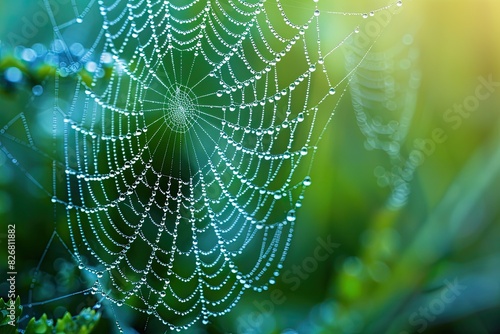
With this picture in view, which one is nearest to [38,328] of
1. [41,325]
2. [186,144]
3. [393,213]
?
[41,325]

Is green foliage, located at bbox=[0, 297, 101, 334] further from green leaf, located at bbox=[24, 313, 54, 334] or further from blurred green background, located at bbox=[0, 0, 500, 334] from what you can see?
blurred green background, located at bbox=[0, 0, 500, 334]

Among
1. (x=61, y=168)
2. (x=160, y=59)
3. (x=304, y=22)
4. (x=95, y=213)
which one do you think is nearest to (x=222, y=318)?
(x=95, y=213)

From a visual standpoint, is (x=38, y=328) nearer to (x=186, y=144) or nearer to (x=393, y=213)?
(x=186, y=144)

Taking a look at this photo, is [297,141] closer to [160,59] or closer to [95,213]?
[160,59]

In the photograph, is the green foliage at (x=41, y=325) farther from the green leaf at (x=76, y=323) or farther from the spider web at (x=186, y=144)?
the spider web at (x=186, y=144)

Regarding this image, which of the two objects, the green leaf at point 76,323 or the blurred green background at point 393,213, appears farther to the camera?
the blurred green background at point 393,213

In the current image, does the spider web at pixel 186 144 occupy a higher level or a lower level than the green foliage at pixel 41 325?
higher

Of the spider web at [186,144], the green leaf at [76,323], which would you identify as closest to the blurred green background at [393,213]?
the spider web at [186,144]

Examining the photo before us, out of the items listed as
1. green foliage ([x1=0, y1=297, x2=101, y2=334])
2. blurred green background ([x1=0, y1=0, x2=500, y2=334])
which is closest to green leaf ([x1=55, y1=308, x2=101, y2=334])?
green foliage ([x1=0, y1=297, x2=101, y2=334])
